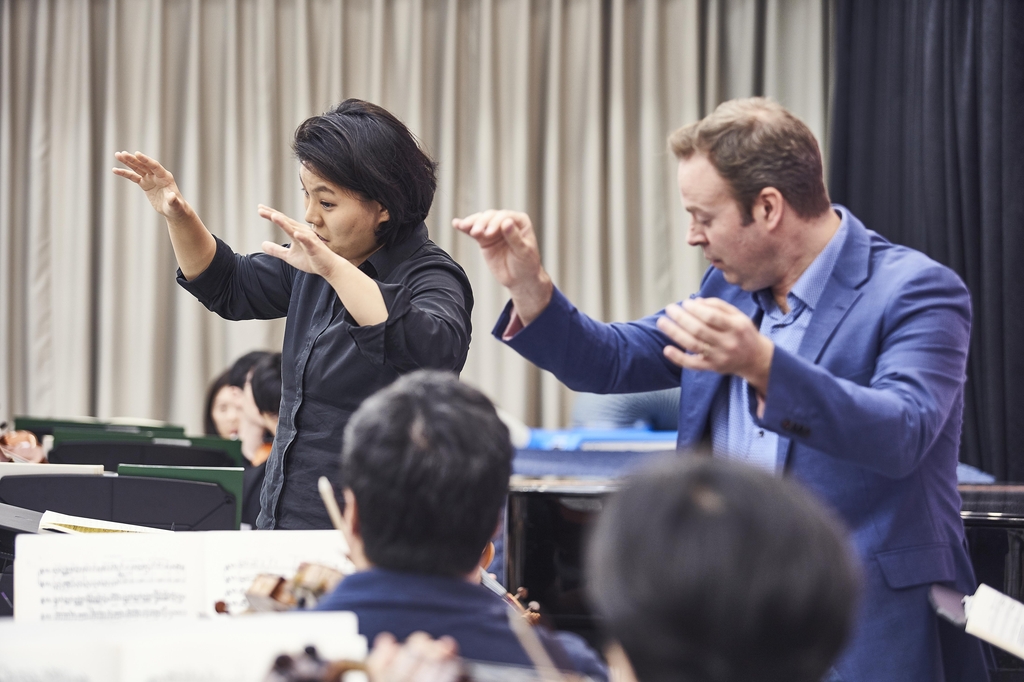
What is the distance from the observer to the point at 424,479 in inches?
39.5

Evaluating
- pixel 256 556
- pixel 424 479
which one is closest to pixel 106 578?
pixel 256 556

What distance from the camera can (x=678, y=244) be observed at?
5203mm

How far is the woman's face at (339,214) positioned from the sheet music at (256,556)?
26.8 inches

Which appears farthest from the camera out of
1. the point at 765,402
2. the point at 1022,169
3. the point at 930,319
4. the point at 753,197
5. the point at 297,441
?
the point at 1022,169

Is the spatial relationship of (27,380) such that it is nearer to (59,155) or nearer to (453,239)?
(59,155)

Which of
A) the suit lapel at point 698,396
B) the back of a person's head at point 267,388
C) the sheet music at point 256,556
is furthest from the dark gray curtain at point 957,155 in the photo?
the sheet music at point 256,556

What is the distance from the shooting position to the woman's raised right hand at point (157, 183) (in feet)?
6.09

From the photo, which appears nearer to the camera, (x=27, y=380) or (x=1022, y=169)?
(x=1022, y=169)

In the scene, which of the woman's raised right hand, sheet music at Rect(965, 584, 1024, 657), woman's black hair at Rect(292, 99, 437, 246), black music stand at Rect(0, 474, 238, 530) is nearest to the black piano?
black music stand at Rect(0, 474, 238, 530)

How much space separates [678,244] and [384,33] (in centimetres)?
183

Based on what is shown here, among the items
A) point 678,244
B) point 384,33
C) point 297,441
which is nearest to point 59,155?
point 384,33

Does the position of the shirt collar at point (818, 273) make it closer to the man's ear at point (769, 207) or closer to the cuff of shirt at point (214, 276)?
the man's ear at point (769, 207)

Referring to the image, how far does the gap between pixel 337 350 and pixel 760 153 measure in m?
0.76

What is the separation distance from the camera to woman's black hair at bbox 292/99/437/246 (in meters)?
1.77
